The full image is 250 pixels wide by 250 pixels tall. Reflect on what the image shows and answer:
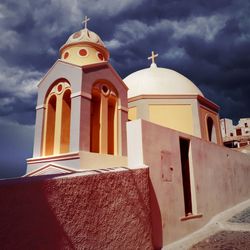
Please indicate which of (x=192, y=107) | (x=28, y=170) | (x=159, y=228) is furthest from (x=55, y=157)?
(x=192, y=107)

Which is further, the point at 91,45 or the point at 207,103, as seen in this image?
the point at 207,103

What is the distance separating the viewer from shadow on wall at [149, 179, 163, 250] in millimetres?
4445

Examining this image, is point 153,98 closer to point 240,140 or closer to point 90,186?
point 90,186

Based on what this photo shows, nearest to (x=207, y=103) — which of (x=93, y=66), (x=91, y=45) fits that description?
(x=91, y=45)

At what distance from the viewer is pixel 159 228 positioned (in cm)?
461

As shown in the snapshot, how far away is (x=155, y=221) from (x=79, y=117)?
4.24m

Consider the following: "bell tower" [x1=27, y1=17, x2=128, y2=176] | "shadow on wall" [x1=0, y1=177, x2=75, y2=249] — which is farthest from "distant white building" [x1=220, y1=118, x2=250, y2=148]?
"shadow on wall" [x1=0, y1=177, x2=75, y2=249]

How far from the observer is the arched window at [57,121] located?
28.7 feet

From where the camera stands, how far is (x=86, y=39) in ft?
34.6

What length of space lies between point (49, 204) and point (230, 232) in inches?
190

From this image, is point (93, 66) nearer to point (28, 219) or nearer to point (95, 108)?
point (95, 108)

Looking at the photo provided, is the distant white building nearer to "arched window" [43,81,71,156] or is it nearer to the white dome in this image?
the white dome

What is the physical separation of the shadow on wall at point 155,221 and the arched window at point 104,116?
4137 mm

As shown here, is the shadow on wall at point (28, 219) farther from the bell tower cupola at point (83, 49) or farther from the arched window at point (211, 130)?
the arched window at point (211, 130)
